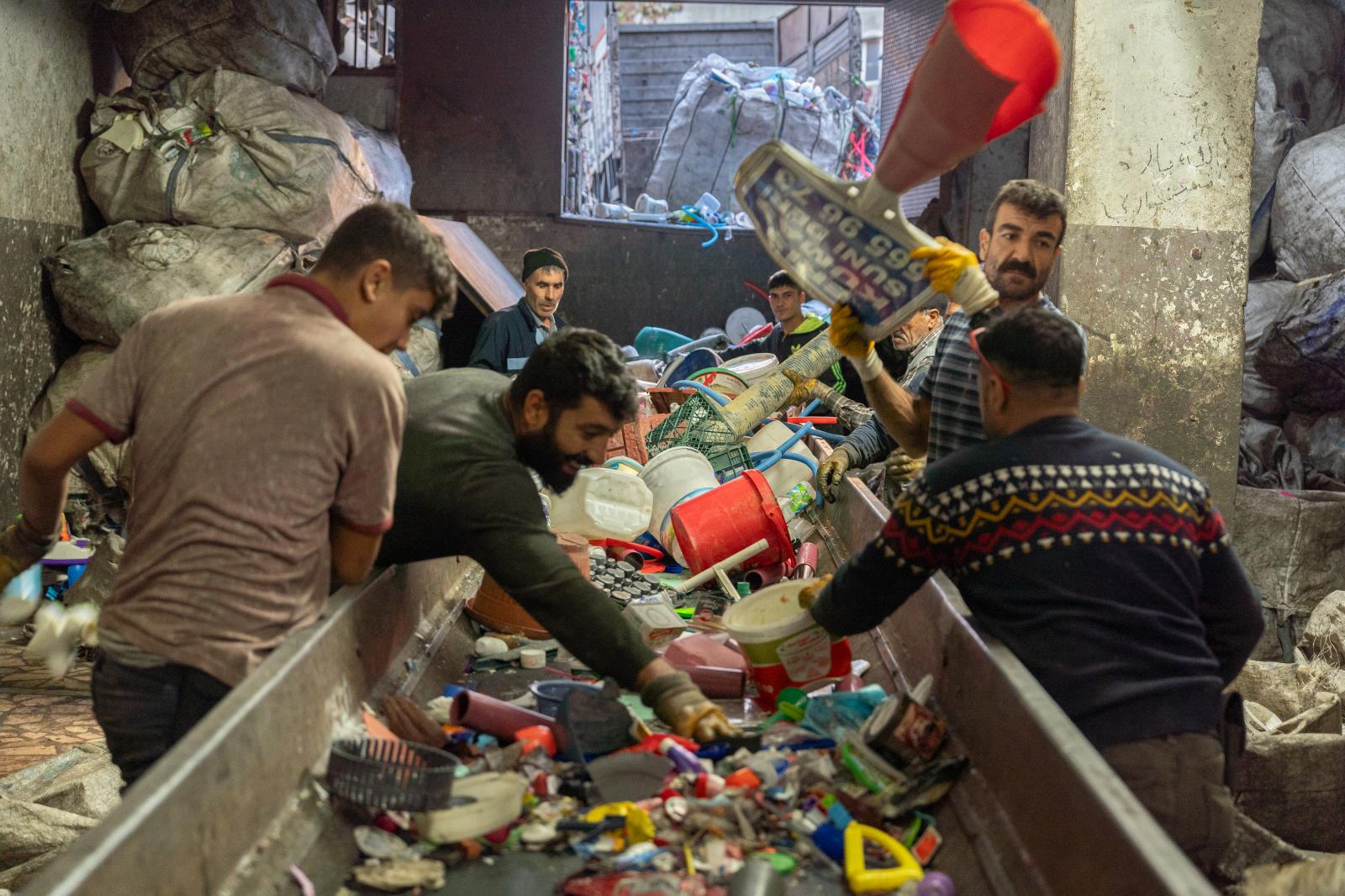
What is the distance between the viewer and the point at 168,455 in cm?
200

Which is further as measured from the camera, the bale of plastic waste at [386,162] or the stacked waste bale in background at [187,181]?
the bale of plastic waste at [386,162]

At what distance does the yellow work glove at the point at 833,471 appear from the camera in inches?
170

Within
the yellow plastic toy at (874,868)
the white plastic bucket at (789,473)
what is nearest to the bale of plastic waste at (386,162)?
the white plastic bucket at (789,473)

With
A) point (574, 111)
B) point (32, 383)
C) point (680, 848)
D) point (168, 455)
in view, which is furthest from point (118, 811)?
point (574, 111)

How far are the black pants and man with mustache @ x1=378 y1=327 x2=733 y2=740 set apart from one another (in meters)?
0.43

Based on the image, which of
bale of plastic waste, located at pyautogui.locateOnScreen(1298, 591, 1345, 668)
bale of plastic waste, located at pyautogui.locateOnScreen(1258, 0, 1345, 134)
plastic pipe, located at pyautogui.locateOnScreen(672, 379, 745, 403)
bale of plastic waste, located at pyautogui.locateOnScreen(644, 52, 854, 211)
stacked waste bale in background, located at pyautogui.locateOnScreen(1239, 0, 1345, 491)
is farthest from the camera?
bale of plastic waste, located at pyautogui.locateOnScreen(644, 52, 854, 211)

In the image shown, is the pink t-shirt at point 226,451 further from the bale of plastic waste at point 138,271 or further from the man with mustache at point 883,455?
the bale of plastic waste at point 138,271

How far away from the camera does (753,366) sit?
17.6ft

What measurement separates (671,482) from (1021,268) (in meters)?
1.55

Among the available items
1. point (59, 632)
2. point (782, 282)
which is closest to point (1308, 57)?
point (782, 282)

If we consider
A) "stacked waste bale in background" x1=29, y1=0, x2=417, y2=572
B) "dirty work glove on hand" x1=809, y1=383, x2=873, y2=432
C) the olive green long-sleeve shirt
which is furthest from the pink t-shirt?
"stacked waste bale in background" x1=29, y1=0, x2=417, y2=572

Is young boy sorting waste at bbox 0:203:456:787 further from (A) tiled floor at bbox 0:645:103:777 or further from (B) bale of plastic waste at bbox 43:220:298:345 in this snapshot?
(B) bale of plastic waste at bbox 43:220:298:345

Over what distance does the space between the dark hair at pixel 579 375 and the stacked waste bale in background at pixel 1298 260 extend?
5.01 m

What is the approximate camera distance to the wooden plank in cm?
755
